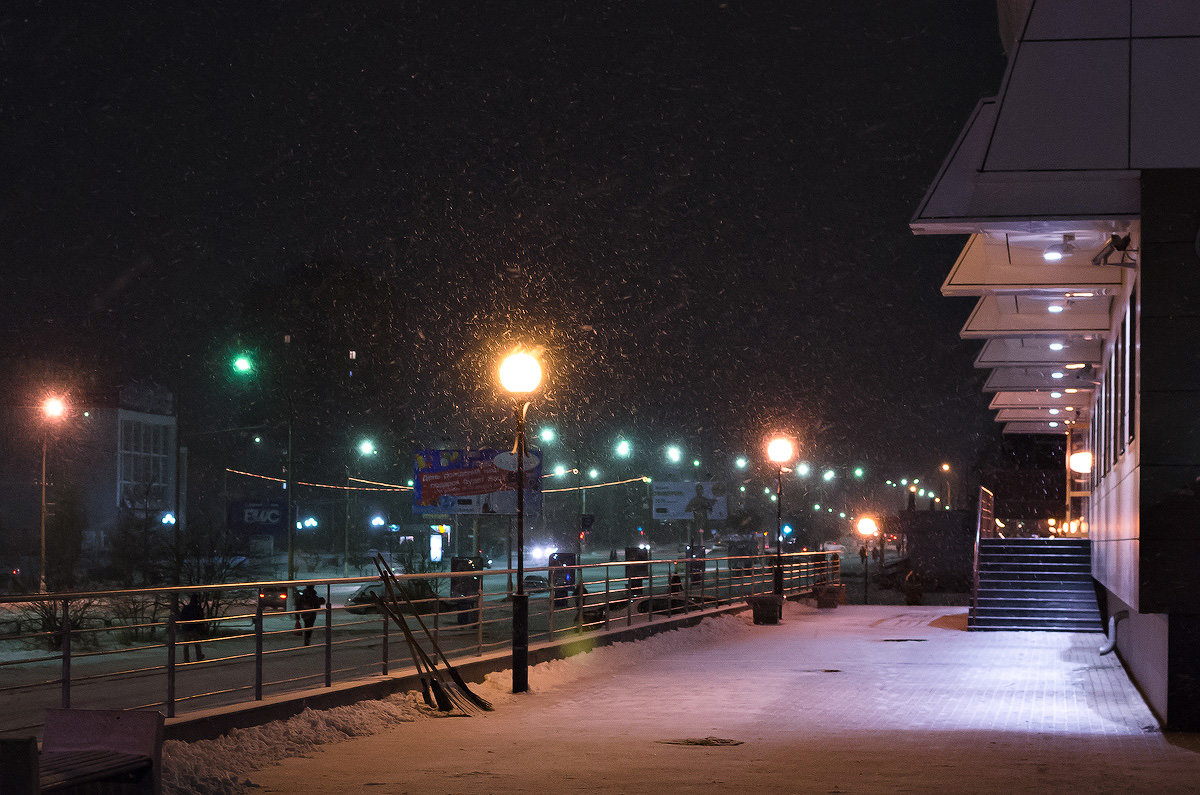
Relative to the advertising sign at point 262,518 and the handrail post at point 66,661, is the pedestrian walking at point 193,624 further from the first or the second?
the handrail post at point 66,661

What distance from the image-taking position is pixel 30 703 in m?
16.8

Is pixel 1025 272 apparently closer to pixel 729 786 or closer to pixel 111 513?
pixel 729 786

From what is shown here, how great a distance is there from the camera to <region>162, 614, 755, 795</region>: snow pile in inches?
328

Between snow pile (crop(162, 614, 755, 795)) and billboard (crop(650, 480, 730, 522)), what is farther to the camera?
billboard (crop(650, 480, 730, 522))

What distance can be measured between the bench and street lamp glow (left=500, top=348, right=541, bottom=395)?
31.6ft

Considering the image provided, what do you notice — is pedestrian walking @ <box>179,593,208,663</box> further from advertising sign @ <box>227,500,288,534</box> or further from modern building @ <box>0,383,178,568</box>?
modern building @ <box>0,383,178,568</box>

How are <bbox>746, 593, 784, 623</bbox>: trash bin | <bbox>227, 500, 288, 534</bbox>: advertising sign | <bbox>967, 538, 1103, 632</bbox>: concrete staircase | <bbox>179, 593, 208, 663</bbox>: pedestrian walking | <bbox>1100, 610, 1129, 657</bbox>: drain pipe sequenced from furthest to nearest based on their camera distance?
<bbox>227, 500, 288, 534</bbox>: advertising sign, <bbox>746, 593, 784, 623</bbox>: trash bin, <bbox>967, 538, 1103, 632</bbox>: concrete staircase, <bbox>179, 593, 208, 663</bbox>: pedestrian walking, <bbox>1100, 610, 1129, 657</bbox>: drain pipe

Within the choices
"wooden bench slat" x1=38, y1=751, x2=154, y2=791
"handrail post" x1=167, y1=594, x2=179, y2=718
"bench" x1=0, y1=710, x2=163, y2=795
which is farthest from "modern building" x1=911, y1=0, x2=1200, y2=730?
"wooden bench slat" x1=38, y1=751, x2=154, y2=791

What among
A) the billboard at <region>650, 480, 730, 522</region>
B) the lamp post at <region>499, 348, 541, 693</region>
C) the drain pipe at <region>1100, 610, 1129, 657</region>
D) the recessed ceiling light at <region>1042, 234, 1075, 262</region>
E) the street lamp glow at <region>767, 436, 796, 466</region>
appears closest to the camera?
the lamp post at <region>499, 348, 541, 693</region>

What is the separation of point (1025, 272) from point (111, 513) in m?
62.6

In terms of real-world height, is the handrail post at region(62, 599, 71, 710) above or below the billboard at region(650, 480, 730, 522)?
above

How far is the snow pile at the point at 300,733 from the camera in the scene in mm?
8328

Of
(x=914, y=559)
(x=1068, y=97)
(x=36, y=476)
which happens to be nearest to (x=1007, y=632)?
(x=1068, y=97)

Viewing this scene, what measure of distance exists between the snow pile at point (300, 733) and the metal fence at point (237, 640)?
0.40m
